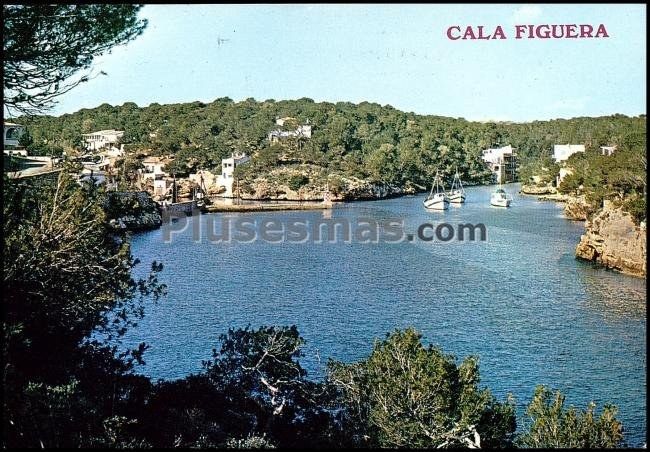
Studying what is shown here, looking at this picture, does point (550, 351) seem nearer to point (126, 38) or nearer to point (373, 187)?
point (126, 38)

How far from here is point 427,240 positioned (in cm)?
1848

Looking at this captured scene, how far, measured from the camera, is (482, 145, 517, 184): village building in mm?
39841

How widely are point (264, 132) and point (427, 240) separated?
2130 cm

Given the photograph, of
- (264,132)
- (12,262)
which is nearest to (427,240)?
(12,262)

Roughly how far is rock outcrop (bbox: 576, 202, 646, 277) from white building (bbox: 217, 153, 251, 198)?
1980cm

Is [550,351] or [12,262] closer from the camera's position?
[12,262]

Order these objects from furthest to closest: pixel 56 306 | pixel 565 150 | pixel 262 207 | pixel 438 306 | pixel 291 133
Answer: pixel 291 133 → pixel 565 150 → pixel 262 207 → pixel 438 306 → pixel 56 306

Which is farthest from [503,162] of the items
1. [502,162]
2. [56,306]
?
[56,306]

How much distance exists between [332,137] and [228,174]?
19.6 ft

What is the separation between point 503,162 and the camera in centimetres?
3947

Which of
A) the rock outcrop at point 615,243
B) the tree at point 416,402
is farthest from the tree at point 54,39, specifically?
the rock outcrop at point 615,243

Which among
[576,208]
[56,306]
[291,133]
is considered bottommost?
[576,208]

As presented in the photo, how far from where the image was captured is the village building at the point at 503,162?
3984cm

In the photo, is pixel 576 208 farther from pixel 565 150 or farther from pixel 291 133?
pixel 291 133
